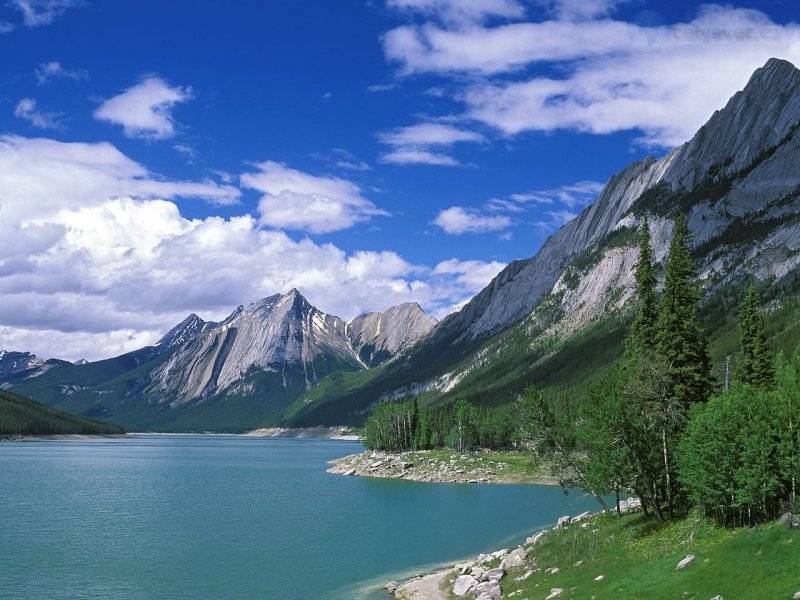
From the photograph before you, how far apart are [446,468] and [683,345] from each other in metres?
89.5

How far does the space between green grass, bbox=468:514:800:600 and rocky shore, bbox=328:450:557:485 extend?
76.5m

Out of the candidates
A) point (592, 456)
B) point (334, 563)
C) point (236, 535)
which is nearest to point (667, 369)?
point (592, 456)

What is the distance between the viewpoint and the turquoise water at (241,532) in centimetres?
5341

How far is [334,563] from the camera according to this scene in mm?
60812

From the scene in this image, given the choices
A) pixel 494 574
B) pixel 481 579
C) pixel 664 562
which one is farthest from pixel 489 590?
A: pixel 664 562

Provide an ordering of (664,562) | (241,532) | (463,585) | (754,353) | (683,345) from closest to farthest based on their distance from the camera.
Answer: (664,562), (463,585), (683,345), (241,532), (754,353)

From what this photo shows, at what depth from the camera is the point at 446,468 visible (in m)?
143

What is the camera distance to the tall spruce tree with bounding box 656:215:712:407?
5969 centimetres

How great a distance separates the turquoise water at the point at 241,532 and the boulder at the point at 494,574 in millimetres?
8237

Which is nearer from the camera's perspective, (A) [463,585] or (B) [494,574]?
(A) [463,585]

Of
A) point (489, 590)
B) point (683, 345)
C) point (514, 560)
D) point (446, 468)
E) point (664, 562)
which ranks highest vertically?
point (683, 345)

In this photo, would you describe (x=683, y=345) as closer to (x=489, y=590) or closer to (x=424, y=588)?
(x=489, y=590)

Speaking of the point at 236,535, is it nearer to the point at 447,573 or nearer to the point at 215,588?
the point at 215,588

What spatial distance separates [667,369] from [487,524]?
36.8 meters
